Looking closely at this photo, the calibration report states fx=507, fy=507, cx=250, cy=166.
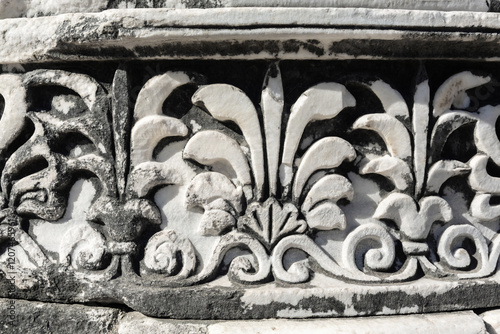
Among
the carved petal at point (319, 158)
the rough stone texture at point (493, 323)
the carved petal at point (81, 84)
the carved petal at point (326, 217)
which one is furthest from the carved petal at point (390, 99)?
the carved petal at point (81, 84)

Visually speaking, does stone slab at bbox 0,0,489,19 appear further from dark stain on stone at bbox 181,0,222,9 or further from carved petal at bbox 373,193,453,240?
carved petal at bbox 373,193,453,240

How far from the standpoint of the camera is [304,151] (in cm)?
101

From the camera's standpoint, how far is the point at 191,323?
0.96 meters

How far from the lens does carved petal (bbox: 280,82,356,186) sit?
38.7 inches

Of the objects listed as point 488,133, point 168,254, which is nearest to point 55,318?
point 168,254

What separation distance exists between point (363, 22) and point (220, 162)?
376 mm

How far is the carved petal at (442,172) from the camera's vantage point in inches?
40.4

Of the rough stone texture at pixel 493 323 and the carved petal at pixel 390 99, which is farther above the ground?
the carved petal at pixel 390 99

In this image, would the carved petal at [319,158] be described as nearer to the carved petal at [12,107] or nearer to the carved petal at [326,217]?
the carved petal at [326,217]

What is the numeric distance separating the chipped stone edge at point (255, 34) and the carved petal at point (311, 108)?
6 centimetres

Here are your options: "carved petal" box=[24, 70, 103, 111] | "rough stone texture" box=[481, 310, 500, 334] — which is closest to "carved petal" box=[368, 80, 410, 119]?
"rough stone texture" box=[481, 310, 500, 334]

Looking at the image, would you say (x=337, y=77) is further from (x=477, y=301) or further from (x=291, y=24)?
(x=477, y=301)

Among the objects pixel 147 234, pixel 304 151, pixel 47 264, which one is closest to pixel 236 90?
pixel 304 151

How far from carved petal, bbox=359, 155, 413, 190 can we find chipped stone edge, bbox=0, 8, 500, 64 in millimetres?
204
